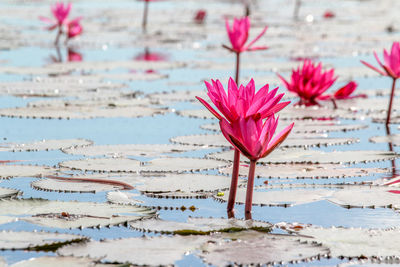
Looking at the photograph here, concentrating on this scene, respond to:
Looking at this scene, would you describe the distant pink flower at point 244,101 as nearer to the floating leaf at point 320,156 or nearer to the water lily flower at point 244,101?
the water lily flower at point 244,101

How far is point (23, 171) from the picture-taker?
251 cm

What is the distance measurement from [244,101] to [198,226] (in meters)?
0.31

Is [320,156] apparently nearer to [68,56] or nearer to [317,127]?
[317,127]

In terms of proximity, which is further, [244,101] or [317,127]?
[317,127]

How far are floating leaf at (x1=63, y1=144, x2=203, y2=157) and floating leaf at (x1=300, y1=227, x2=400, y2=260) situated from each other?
1047 mm

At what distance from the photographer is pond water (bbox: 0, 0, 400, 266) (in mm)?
1765

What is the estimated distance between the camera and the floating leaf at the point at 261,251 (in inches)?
64.6

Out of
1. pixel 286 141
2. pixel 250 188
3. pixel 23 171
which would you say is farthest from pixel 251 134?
pixel 286 141

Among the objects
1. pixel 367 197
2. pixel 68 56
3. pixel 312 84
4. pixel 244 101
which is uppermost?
pixel 68 56

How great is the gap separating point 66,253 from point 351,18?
9.81m

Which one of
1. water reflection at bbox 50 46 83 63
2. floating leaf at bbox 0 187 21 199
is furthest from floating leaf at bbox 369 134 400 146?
water reflection at bbox 50 46 83 63

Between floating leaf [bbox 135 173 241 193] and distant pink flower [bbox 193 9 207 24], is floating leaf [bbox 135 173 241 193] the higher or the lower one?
the lower one

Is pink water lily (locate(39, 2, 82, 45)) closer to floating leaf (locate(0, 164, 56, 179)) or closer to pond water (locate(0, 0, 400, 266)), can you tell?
pond water (locate(0, 0, 400, 266))

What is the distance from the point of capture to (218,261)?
1634mm
